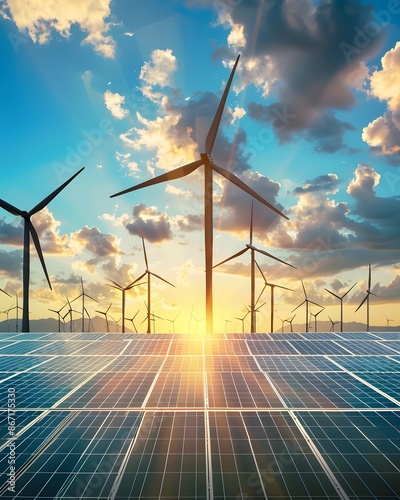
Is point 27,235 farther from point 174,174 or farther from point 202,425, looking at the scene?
point 202,425

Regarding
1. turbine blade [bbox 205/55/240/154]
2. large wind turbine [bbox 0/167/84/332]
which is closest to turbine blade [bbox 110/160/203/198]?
turbine blade [bbox 205/55/240/154]

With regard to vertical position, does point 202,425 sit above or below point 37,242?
below

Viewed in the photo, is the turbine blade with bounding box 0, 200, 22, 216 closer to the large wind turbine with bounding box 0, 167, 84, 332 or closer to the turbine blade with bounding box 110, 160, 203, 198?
the large wind turbine with bounding box 0, 167, 84, 332

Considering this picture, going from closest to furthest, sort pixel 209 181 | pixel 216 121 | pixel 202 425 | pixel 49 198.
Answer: pixel 202 425
pixel 209 181
pixel 216 121
pixel 49 198

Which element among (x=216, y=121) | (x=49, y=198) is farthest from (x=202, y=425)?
(x=49, y=198)

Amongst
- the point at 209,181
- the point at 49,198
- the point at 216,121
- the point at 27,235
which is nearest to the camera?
the point at 209,181

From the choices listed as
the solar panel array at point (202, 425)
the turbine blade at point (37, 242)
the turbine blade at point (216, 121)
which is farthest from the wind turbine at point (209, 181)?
the turbine blade at point (37, 242)
